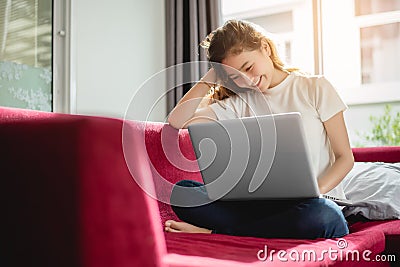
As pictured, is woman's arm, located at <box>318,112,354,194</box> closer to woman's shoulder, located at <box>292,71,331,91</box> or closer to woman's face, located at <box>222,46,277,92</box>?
woman's shoulder, located at <box>292,71,331,91</box>

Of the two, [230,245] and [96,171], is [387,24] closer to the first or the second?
[230,245]

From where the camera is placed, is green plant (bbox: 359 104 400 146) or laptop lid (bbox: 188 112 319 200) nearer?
laptop lid (bbox: 188 112 319 200)

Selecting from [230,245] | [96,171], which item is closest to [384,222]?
[230,245]

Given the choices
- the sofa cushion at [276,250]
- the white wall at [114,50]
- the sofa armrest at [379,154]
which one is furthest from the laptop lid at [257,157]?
the white wall at [114,50]

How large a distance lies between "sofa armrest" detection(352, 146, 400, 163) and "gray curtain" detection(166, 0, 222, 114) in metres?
1.66

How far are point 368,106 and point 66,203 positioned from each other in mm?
3368

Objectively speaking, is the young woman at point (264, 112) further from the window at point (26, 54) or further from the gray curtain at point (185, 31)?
the gray curtain at point (185, 31)

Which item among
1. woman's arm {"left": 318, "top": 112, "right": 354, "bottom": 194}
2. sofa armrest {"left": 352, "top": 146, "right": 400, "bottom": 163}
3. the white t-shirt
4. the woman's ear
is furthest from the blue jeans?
sofa armrest {"left": 352, "top": 146, "right": 400, "bottom": 163}

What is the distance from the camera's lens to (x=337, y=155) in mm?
1455

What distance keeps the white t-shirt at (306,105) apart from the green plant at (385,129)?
208 centimetres

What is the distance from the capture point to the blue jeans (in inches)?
47.8

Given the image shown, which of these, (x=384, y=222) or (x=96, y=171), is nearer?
(x=96, y=171)

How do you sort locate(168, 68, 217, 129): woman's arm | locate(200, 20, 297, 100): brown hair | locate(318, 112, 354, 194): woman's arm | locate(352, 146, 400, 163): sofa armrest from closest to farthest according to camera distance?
locate(318, 112, 354, 194): woman's arm, locate(200, 20, 297, 100): brown hair, locate(168, 68, 217, 129): woman's arm, locate(352, 146, 400, 163): sofa armrest

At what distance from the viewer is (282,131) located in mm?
1155
